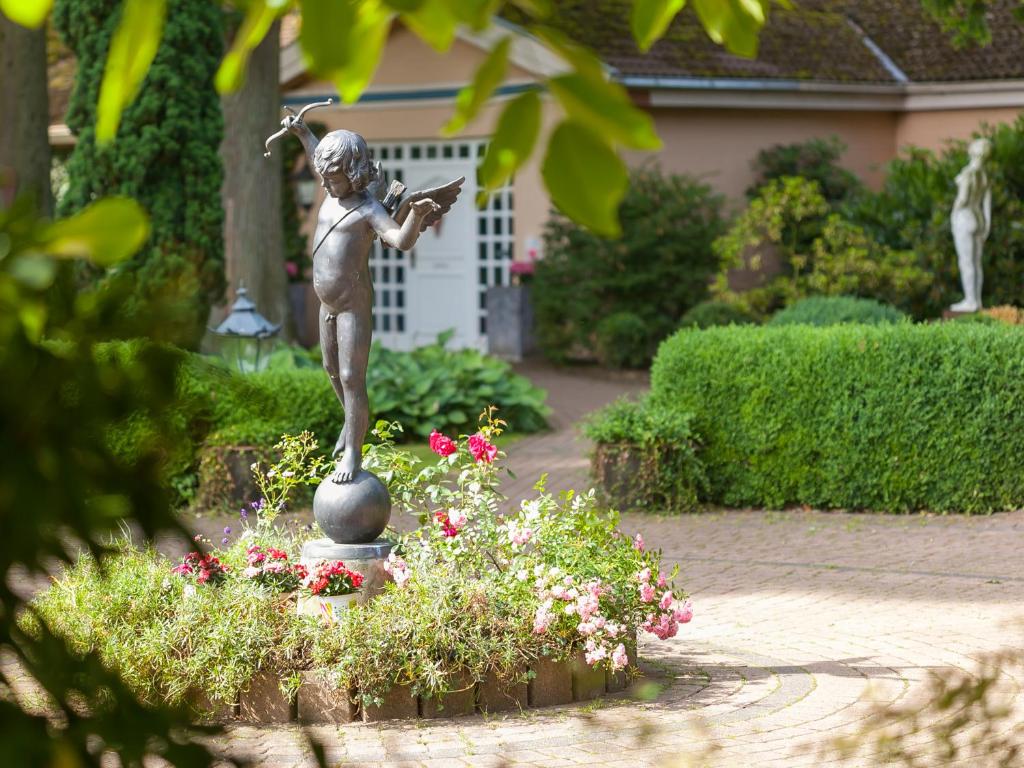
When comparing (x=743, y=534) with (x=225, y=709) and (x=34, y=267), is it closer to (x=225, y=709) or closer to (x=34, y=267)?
(x=225, y=709)

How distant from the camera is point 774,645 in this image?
24.8 ft

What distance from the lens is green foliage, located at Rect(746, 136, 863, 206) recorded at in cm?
2106

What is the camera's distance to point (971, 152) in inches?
712

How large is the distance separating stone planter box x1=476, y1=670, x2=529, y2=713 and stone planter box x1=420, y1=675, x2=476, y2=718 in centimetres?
4

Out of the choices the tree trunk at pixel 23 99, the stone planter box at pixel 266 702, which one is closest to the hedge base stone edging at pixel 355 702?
the stone planter box at pixel 266 702

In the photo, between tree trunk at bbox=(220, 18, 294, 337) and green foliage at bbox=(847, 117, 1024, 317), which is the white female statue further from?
tree trunk at bbox=(220, 18, 294, 337)

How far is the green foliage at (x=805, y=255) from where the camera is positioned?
61.6 feet

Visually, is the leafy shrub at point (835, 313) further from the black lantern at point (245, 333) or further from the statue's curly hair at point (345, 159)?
the statue's curly hair at point (345, 159)

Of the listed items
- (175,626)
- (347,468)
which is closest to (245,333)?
(347,468)

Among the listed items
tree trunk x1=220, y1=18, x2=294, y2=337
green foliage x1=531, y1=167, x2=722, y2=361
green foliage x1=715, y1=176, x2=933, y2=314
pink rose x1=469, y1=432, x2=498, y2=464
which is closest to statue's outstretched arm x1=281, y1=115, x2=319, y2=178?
pink rose x1=469, y1=432, x2=498, y2=464

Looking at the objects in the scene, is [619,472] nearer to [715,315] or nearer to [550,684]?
[550,684]

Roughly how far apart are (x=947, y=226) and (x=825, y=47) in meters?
4.96

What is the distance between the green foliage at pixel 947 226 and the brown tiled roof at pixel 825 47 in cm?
221

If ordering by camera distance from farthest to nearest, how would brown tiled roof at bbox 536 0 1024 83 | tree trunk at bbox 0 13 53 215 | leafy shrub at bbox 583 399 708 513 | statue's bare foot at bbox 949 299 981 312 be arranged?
brown tiled roof at bbox 536 0 1024 83
statue's bare foot at bbox 949 299 981 312
tree trunk at bbox 0 13 53 215
leafy shrub at bbox 583 399 708 513
